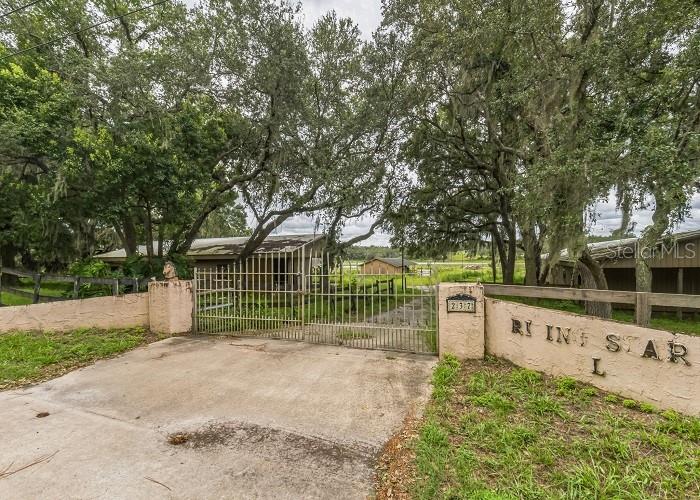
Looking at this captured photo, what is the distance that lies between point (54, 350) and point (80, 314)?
1373 mm

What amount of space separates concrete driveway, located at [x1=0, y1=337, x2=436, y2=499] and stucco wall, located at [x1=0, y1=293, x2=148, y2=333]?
1.91m

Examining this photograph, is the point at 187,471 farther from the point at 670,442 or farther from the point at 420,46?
the point at 420,46

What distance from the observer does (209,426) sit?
336cm

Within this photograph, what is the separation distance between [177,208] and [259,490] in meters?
9.34

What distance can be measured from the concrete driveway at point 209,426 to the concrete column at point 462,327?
510 mm

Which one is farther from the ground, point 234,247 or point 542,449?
point 234,247

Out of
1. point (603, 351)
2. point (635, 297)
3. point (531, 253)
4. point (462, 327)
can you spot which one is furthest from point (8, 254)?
point (531, 253)

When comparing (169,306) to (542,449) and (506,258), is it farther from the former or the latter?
(506,258)

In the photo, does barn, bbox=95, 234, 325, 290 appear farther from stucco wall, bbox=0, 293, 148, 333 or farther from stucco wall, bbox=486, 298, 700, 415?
stucco wall, bbox=486, 298, 700, 415

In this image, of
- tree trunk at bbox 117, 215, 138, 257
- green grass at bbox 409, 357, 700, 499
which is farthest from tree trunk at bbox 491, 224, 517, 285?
tree trunk at bbox 117, 215, 138, 257

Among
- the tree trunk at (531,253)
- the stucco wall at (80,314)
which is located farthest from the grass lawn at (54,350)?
the tree trunk at (531,253)

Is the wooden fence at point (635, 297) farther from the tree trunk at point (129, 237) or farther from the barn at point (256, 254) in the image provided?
the tree trunk at point (129, 237)

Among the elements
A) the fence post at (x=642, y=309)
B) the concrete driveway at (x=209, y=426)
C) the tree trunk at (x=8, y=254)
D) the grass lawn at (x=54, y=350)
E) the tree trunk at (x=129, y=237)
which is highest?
the tree trunk at (x=129, y=237)

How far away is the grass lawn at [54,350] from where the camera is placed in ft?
15.9
